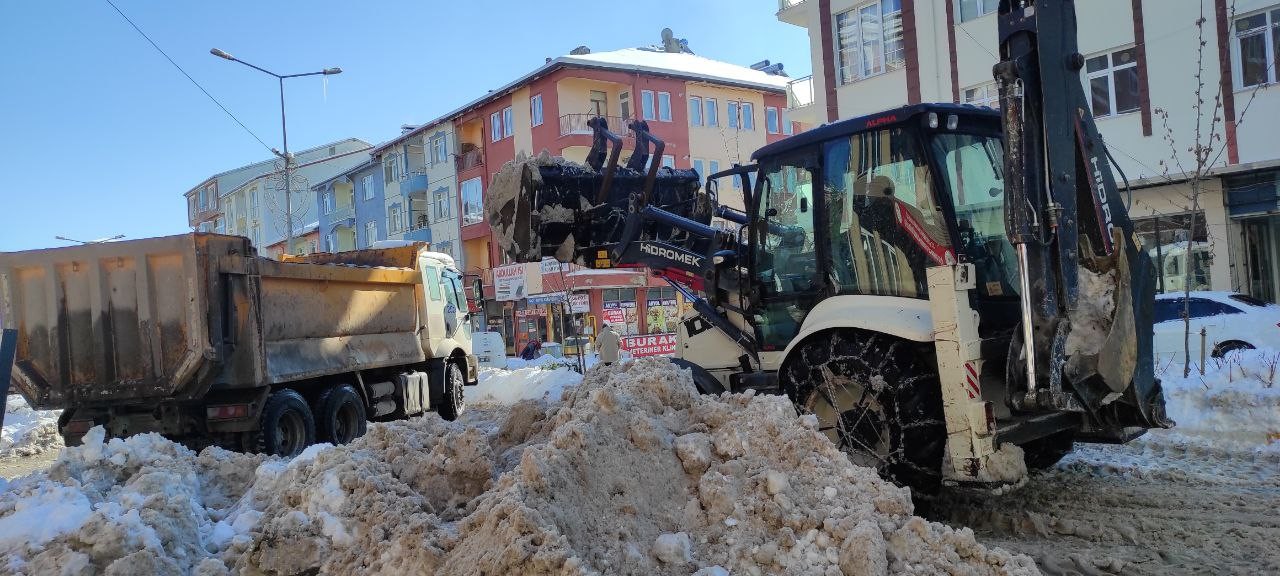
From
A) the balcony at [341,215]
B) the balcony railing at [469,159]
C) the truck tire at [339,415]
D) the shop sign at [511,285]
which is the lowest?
the truck tire at [339,415]

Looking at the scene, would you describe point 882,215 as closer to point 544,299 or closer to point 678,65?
point 544,299

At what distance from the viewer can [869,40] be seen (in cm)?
2234

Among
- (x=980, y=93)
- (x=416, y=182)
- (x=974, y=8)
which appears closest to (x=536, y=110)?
(x=416, y=182)

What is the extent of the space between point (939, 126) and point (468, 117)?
3928 cm

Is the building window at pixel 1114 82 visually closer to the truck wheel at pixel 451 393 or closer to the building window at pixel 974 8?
the building window at pixel 974 8

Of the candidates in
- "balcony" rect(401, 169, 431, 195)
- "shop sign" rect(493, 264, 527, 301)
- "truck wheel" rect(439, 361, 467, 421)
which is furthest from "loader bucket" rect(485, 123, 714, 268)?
"balcony" rect(401, 169, 431, 195)

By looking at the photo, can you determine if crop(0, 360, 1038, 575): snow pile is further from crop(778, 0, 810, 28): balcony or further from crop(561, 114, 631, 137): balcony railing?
crop(561, 114, 631, 137): balcony railing

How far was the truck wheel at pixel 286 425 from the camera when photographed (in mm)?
8992

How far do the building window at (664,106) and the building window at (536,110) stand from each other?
4986 mm

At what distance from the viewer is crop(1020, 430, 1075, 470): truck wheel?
21.4 ft

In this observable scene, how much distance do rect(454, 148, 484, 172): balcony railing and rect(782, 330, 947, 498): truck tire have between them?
124 feet

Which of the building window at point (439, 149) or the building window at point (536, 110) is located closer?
the building window at point (536, 110)

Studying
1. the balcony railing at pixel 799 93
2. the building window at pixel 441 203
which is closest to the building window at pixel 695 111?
the building window at pixel 441 203

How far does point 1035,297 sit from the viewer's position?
5.21 meters
